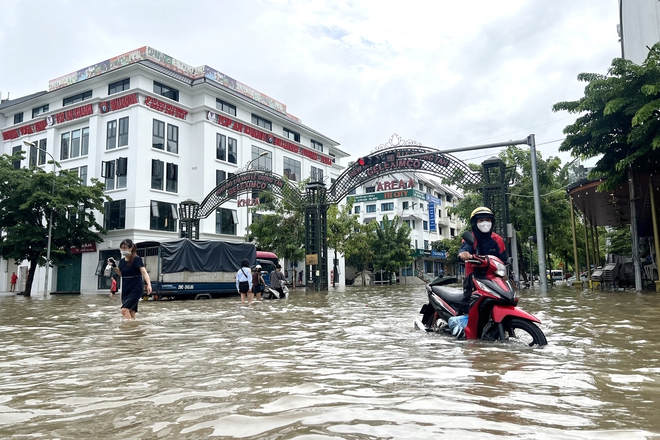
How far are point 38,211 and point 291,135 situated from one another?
23351mm

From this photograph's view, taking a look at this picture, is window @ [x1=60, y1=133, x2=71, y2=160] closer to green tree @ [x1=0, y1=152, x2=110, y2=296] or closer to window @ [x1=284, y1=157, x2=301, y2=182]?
green tree @ [x1=0, y1=152, x2=110, y2=296]

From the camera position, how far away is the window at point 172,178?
3672 centimetres

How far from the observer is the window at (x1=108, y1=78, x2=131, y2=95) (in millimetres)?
35594

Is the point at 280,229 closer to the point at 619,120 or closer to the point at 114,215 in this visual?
the point at 114,215

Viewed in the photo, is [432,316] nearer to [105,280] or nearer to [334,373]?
[334,373]

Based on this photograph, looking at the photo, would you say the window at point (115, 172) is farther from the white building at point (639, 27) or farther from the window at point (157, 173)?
the white building at point (639, 27)

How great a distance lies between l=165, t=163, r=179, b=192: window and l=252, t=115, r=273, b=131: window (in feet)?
30.2

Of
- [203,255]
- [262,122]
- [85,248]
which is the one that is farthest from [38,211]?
[262,122]

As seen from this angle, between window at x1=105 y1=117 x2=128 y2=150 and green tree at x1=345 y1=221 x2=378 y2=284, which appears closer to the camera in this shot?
window at x1=105 y1=117 x2=128 y2=150

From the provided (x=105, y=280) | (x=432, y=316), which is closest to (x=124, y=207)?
(x=105, y=280)

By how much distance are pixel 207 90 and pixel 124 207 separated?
10927 mm

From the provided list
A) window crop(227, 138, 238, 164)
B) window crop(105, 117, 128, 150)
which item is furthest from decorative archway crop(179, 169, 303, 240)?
window crop(227, 138, 238, 164)

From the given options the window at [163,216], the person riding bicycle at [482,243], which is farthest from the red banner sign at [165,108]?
the person riding bicycle at [482,243]

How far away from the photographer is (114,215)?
115ft
